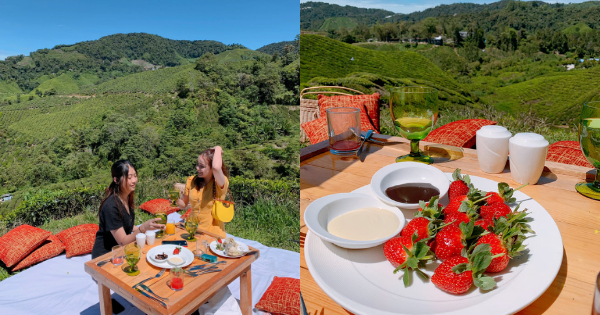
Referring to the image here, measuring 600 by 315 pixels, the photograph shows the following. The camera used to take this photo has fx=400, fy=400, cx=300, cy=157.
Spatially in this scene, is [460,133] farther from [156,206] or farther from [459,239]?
[156,206]

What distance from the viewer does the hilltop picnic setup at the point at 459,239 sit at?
378mm

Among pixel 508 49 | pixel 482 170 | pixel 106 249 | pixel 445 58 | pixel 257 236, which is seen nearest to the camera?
pixel 482 170

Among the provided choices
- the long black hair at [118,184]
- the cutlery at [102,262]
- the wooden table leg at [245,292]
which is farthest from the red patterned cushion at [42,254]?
the wooden table leg at [245,292]

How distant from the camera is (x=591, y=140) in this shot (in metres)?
0.70

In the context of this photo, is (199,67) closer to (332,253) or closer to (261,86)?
(261,86)

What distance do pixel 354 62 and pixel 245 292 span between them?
7908 millimetres

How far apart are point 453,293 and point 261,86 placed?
356 inches

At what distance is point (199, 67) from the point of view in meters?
9.55

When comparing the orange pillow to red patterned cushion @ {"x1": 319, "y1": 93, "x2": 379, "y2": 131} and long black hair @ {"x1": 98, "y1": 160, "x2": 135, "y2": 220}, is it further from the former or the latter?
long black hair @ {"x1": 98, "y1": 160, "x2": 135, "y2": 220}

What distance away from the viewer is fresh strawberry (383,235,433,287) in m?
0.40

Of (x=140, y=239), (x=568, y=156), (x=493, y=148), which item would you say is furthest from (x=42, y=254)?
(x=568, y=156)

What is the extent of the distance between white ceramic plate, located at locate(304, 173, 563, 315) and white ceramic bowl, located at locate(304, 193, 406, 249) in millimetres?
18

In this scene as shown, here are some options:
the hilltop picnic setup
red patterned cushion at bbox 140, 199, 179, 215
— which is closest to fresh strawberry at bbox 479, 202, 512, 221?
the hilltop picnic setup

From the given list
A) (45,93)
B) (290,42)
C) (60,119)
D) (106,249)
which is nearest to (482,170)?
(106,249)
